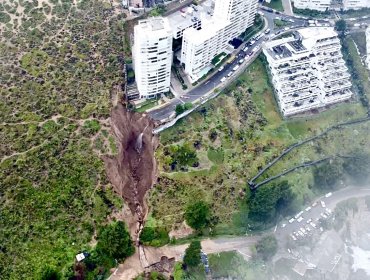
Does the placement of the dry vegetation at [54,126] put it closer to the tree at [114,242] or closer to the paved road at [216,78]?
the tree at [114,242]

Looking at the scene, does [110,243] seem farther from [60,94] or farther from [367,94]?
[367,94]

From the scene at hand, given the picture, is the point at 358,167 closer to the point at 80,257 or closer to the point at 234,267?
the point at 234,267

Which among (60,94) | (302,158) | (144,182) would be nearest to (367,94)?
(302,158)

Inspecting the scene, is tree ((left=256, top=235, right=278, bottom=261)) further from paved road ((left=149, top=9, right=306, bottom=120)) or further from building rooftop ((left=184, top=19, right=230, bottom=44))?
building rooftop ((left=184, top=19, right=230, bottom=44))

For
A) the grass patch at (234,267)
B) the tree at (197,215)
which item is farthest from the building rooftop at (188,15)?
the grass patch at (234,267)

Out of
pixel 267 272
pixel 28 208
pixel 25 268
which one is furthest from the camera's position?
pixel 267 272

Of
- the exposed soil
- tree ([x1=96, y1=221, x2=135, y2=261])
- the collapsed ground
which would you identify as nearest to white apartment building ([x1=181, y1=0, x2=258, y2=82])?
the collapsed ground
